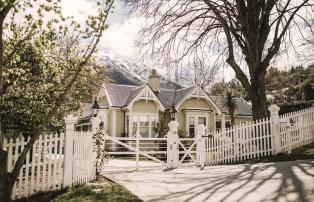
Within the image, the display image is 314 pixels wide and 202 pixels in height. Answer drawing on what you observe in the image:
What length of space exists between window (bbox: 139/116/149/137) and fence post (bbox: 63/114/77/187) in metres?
21.8

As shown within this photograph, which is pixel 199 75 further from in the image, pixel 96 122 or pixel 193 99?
pixel 193 99

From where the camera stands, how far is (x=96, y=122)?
11.8 meters

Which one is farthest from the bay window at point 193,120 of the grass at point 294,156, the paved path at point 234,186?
the paved path at point 234,186

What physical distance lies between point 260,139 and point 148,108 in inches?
682

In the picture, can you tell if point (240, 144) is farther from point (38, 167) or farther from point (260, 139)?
point (38, 167)

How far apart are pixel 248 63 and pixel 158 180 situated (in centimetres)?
996

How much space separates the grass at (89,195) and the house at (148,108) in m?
20.2

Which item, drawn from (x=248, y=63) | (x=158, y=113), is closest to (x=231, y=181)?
(x=248, y=63)

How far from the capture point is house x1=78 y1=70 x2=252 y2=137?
31359 mm

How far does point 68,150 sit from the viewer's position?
389 inches

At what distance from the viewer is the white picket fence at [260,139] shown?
15.2 meters

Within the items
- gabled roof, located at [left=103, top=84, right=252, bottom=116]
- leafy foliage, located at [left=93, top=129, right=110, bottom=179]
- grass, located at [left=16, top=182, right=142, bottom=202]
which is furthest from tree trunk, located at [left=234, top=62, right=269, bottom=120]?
gabled roof, located at [left=103, top=84, right=252, bottom=116]

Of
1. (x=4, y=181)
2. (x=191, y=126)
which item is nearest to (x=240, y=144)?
(x=4, y=181)

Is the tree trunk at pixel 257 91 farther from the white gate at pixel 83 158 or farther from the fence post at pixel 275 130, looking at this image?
the white gate at pixel 83 158
